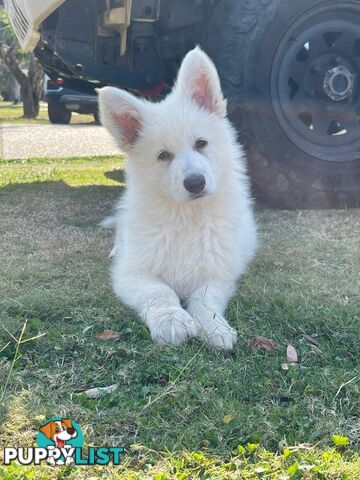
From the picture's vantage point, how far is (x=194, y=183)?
2.54 meters

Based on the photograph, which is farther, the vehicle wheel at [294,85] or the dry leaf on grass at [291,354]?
the vehicle wheel at [294,85]

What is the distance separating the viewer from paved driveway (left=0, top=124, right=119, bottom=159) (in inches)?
364

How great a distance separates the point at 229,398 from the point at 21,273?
5.33 ft

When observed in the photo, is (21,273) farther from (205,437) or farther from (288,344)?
(205,437)

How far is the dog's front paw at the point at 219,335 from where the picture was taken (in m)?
2.04

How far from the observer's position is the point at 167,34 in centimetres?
432

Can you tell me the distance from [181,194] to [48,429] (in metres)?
1.35

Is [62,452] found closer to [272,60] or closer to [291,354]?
[291,354]

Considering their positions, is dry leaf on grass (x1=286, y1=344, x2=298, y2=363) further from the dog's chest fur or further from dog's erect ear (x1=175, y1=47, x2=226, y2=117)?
dog's erect ear (x1=175, y1=47, x2=226, y2=117)

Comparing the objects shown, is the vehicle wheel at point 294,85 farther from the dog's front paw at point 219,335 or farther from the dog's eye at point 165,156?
the dog's front paw at point 219,335

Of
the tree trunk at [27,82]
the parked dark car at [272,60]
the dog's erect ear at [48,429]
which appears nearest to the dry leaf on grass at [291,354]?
the dog's erect ear at [48,429]

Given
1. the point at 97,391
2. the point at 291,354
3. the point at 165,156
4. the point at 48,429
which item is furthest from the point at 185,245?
the point at 48,429

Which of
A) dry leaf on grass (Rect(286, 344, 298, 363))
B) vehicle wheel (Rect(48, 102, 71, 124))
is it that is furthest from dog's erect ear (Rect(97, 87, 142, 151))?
vehicle wheel (Rect(48, 102, 71, 124))

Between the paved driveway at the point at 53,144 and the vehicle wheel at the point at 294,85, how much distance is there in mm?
3907
